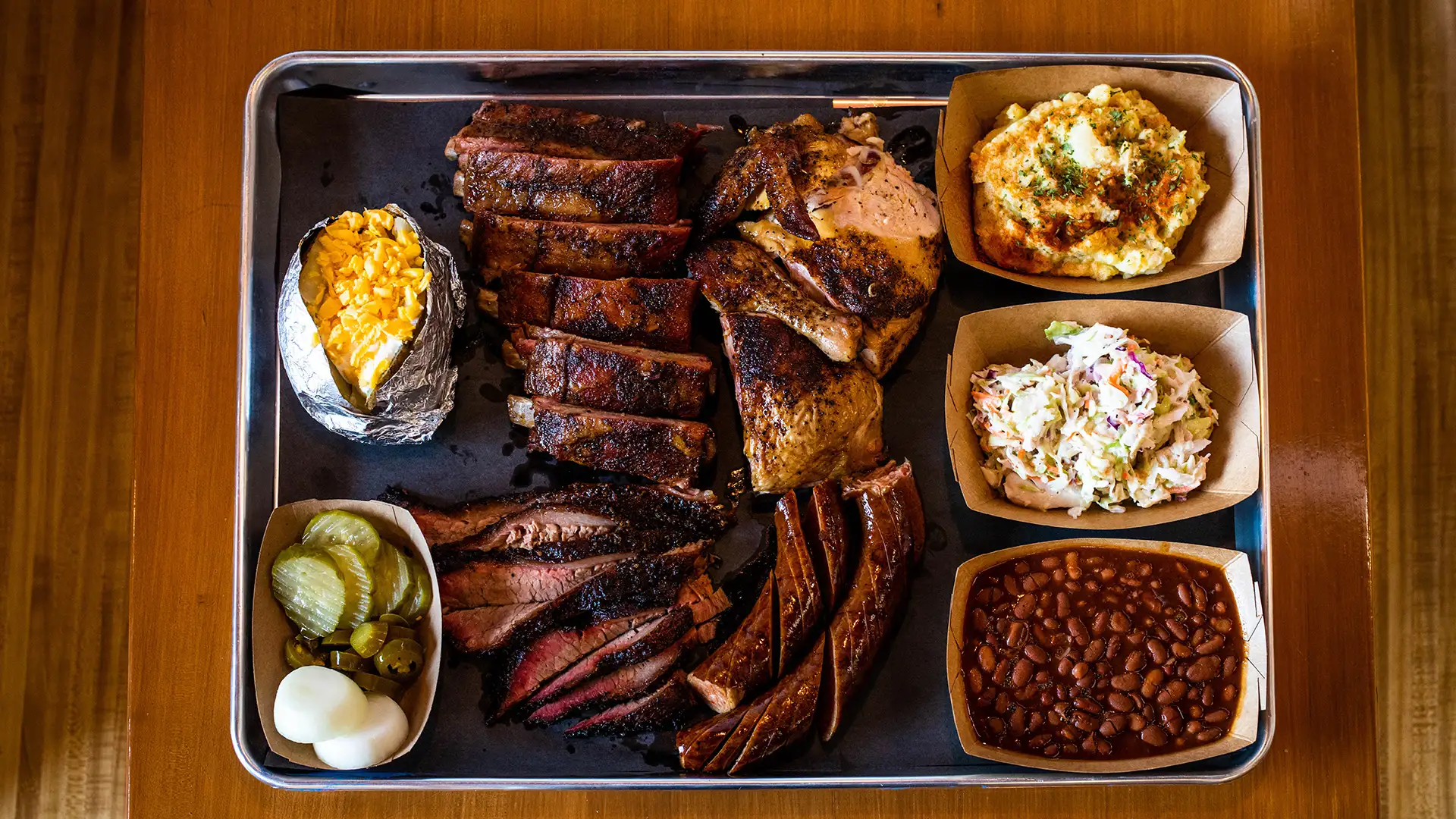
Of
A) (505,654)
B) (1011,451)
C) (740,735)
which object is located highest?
(1011,451)

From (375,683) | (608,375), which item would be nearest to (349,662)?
(375,683)

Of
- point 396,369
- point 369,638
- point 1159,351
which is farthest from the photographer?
point 1159,351

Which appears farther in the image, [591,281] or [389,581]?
[591,281]

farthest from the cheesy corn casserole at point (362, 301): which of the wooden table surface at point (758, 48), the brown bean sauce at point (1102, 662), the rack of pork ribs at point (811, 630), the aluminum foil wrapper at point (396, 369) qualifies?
the brown bean sauce at point (1102, 662)

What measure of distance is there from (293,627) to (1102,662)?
2493mm

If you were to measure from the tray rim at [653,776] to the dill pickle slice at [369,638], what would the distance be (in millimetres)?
435

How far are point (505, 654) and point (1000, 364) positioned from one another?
1.87 m

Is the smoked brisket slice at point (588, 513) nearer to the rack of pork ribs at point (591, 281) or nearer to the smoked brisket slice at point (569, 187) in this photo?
the rack of pork ribs at point (591, 281)

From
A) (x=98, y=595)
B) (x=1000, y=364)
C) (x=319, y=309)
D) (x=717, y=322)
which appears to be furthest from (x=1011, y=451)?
(x=98, y=595)

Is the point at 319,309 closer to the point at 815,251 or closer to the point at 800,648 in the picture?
the point at 815,251

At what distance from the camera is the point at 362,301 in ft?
8.68

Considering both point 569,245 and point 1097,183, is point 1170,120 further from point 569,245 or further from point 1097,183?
point 569,245

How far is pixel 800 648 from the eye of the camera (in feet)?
9.69

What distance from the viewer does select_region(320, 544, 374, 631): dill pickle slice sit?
275 centimetres
